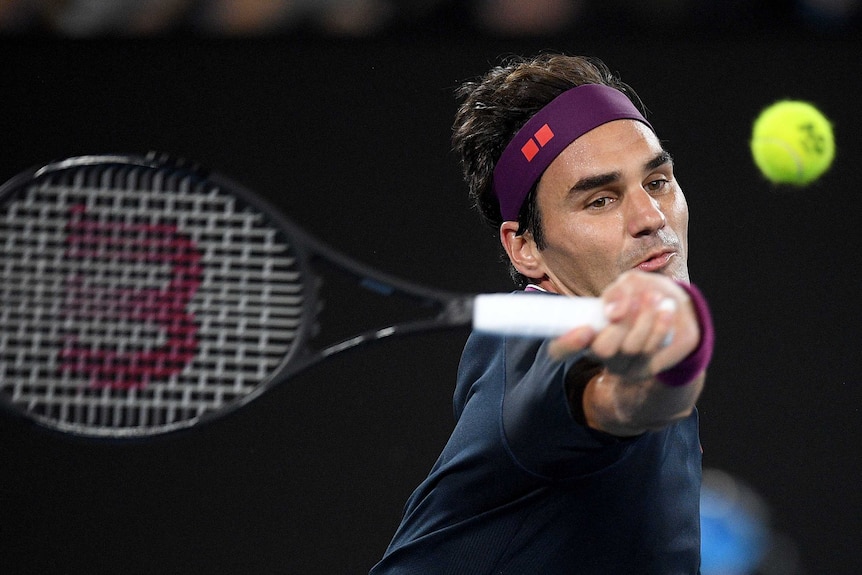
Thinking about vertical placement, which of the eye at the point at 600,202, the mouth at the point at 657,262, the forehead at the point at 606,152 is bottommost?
the mouth at the point at 657,262

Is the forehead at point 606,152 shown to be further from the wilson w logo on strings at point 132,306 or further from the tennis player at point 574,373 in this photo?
the wilson w logo on strings at point 132,306

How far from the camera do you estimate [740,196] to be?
2.99 m

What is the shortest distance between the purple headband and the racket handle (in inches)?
22.6

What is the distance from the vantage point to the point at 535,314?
115cm

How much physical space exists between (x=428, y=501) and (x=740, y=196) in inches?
70.8

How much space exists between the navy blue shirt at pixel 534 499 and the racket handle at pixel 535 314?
0.25ft

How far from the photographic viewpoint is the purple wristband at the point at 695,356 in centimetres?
105

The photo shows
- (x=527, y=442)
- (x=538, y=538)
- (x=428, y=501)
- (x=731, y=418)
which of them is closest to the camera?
(x=527, y=442)

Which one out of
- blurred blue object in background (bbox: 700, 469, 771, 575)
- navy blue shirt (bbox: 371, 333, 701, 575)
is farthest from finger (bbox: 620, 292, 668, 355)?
blurred blue object in background (bbox: 700, 469, 771, 575)

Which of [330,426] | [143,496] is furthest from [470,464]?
[143,496]

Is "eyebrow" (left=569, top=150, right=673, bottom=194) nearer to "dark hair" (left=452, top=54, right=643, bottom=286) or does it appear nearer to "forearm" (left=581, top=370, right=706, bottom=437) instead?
"dark hair" (left=452, top=54, right=643, bottom=286)

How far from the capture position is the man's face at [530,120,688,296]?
1.60 m

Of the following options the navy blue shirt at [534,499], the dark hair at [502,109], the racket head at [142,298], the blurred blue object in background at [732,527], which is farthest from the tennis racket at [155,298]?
the blurred blue object in background at [732,527]

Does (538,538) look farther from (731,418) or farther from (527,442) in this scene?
(731,418)
